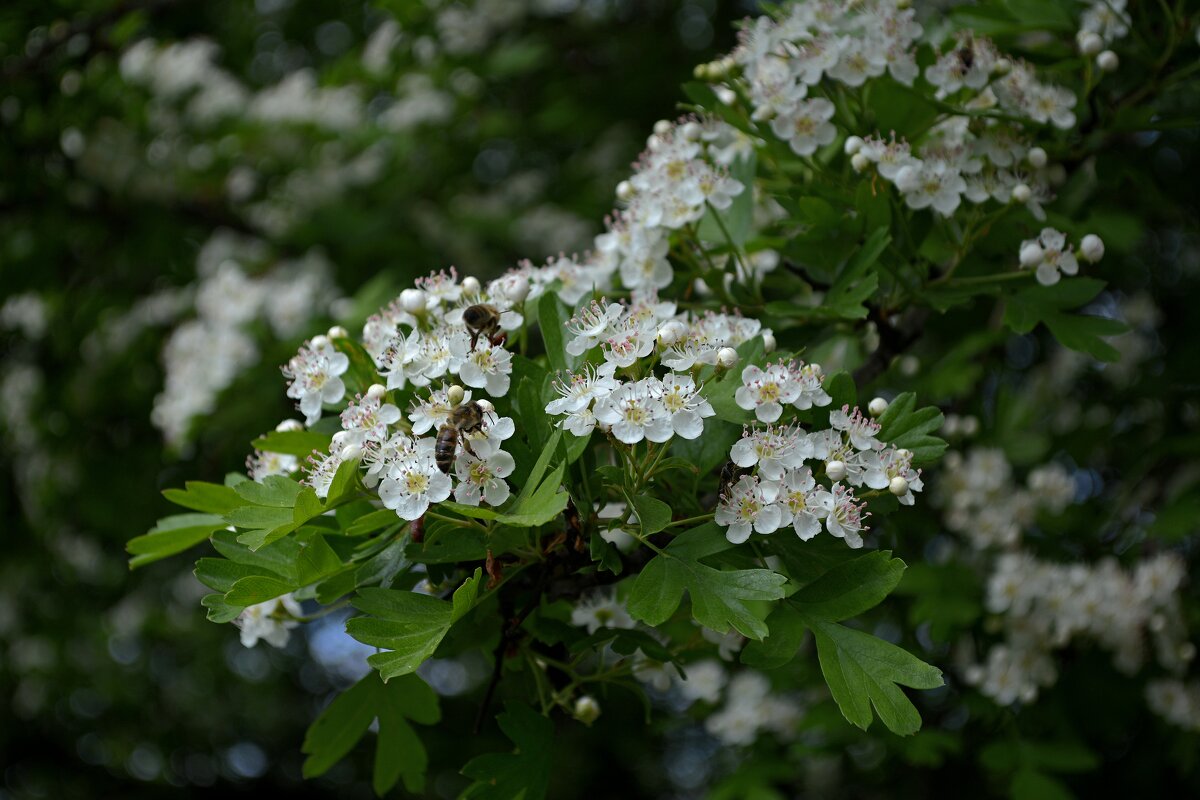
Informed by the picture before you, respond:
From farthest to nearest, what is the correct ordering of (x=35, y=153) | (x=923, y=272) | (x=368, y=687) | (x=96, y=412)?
(x=96, y=412) → (x=35, y=153) → (x=923, y=272) → (x=368, y=687)

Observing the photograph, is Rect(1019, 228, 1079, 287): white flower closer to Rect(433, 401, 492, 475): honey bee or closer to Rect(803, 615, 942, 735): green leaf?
Rect(803, 615, 942, 735): green leaf

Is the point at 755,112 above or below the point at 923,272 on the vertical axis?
above

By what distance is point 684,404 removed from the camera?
1.52 m

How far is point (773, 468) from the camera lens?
149 centimetres

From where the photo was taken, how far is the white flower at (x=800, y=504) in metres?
1.49

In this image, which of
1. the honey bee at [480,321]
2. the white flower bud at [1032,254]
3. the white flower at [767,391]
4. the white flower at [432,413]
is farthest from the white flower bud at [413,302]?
the white flower bud at [1032,254]

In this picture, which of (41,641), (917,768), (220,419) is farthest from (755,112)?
(41,641)

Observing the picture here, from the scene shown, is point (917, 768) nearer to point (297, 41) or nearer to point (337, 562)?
point (337, 562)

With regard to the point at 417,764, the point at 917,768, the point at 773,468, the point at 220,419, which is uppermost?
the point at 773,468

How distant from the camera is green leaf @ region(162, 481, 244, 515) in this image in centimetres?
167

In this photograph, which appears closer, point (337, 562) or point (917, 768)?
point (337, 562)

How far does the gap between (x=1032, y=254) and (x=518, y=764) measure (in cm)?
138

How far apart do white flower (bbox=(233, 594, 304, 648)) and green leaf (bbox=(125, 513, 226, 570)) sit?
6.6 inches

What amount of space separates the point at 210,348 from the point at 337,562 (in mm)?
2356
